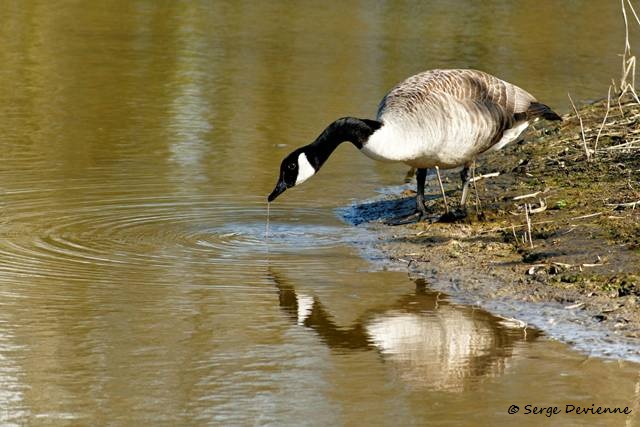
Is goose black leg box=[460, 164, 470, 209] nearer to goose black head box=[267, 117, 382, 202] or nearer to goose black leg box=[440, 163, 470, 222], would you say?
goose black leg box=[440, 163, 470, 222]

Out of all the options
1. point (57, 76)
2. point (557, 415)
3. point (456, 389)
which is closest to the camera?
point (557, 415)

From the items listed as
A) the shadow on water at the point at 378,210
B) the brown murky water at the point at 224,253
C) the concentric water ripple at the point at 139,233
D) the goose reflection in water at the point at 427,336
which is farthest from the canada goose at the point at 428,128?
the goose reflection in water at the point at 427,336

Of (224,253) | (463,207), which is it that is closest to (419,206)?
(463,207)

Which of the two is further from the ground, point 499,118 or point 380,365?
point 499,118

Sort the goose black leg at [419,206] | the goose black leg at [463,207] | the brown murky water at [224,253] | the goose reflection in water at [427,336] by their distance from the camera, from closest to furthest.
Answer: the brown murky water at [224,253], the goose reflection in water at [427,336], the goose black leg at [463,207], the goose black leg at [419,206]

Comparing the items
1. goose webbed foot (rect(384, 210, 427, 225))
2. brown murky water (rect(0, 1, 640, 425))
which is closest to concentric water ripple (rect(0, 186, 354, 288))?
brown murky water (rect(0, 1, 640, 425))

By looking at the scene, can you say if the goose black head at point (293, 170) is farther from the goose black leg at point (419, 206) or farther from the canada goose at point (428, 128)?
the goose black leg at point (419, 206)

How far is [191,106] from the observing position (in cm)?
1345

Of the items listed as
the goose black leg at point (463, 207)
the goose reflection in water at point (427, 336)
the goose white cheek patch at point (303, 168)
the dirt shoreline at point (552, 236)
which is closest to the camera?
the goose reflection in water at point (427, 336)

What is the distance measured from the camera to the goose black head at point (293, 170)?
28.5 feet

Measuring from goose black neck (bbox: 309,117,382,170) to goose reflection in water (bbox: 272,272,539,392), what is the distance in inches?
61.7

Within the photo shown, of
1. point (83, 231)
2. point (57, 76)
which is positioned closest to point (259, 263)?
point (83, 231)

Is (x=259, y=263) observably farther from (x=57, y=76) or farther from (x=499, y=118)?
(x=57, y=76)

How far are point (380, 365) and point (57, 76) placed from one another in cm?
1006
